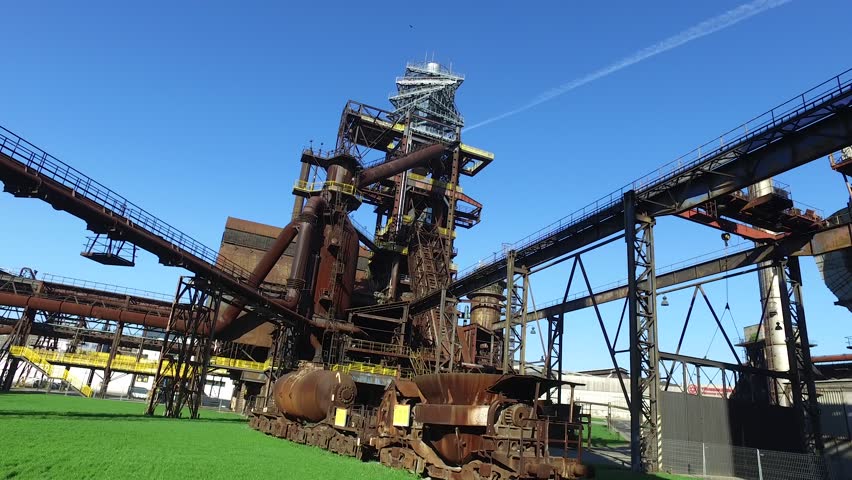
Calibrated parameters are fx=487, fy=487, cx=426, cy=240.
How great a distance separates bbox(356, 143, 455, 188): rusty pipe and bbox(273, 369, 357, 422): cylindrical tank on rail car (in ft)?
69.8

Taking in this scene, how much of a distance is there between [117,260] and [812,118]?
27.8 metres

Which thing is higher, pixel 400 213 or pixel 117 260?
pixel 400 213

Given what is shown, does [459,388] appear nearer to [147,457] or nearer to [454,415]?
[454,415]

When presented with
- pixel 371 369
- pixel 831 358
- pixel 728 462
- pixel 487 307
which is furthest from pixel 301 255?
pixel 831 358

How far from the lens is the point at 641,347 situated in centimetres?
1791

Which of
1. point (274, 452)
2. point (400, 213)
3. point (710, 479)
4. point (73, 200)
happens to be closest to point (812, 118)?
point (710, 479)

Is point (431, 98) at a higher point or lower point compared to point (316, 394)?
higher

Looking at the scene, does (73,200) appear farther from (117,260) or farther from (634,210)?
(634,210)

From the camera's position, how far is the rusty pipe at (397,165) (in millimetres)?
38781

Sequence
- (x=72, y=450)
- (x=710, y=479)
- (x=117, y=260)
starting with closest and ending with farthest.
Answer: (x=72, y=450) → (x=710, y=479) → (x=117, y=260)

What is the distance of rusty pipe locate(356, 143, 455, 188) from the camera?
38.8 metres

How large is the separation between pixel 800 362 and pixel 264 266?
28.9 meters

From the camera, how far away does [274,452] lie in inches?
528

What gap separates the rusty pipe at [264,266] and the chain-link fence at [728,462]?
78.3 feet
